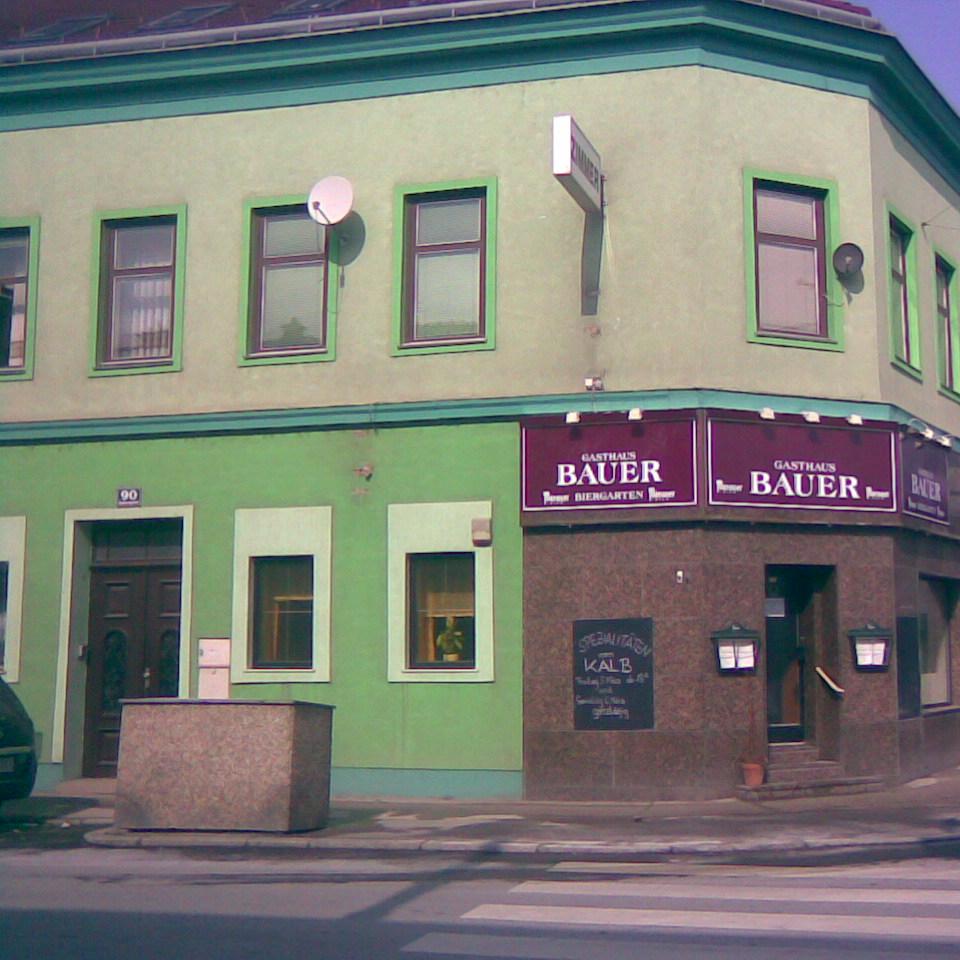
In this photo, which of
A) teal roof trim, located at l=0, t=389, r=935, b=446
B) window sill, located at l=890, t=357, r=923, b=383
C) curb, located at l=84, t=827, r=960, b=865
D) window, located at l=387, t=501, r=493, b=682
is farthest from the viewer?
window sill, located at l=890, t=357, r=923, b=383

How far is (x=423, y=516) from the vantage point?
1611cm

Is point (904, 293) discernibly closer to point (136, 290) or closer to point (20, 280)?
point (136, 290)

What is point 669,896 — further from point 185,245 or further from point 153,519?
point 185,245

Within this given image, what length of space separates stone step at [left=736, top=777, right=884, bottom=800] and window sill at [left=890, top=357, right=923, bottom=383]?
197 inches

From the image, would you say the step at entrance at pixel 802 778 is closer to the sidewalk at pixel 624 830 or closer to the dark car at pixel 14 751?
the sidewalk at pixel 624 830

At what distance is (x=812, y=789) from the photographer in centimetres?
1503

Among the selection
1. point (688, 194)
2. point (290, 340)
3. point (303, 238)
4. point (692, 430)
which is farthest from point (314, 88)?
point (692, 430)

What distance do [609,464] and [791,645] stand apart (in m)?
3.18

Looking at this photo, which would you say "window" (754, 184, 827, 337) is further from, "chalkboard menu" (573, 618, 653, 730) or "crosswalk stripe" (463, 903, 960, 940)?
"crosswalk stripe" (463, 903, 960, 940)

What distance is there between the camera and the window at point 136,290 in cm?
1750

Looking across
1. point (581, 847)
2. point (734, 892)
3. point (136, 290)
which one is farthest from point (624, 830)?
point (136, 290)

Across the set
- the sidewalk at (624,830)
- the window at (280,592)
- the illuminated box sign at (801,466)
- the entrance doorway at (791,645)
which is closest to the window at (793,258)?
the illuminated box sign at (801,466)

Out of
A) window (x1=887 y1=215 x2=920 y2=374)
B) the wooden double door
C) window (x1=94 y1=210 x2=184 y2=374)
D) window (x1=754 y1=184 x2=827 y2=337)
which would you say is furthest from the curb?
window (x1=887 y1=215 x2=920 y2=374)

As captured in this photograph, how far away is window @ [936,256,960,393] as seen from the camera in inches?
764
